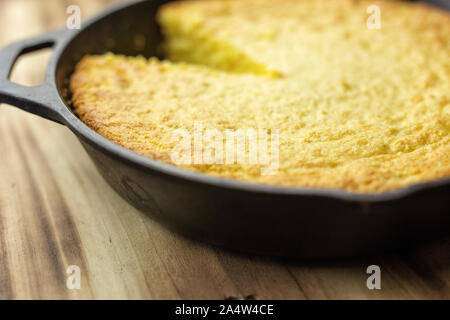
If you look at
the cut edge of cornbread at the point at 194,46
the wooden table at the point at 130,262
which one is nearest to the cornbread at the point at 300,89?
the cut edge of cornbread at the point at 194,46

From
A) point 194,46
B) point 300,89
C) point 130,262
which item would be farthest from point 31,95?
point 194,46

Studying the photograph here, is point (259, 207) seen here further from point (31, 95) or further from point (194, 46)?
point (194, 46)

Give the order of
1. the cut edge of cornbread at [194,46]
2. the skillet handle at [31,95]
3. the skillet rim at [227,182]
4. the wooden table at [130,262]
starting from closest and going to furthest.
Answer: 1. the skillet rim at [227,182]
2. the wooden table at [130,262]
3. the skillet handle at [31,95]
4. the cut edge of cornbread at [194,46]

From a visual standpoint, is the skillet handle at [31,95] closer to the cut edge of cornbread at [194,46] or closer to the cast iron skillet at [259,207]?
the cast iron skillet at [259,207]

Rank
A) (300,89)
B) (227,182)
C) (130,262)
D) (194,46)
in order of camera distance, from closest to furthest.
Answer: (227,182), (130,262), (300,89), (194,46)

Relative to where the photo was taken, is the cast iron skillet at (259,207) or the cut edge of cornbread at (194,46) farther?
the cut edge of cornbread at (194,46)

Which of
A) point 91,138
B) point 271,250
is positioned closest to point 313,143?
point 271,250

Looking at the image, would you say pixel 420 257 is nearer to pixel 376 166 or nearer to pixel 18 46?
pixel 376 166
